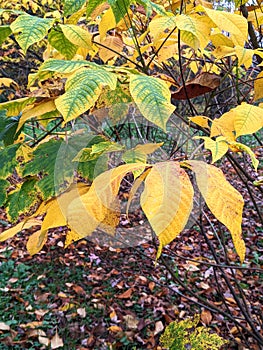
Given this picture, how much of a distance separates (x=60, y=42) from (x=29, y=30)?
120 millimetres

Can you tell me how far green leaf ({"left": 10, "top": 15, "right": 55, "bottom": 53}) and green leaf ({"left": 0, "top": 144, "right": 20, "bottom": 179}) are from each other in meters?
0.25

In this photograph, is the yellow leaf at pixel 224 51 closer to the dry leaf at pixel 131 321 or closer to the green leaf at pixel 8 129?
the green leaf at pixel 8 129

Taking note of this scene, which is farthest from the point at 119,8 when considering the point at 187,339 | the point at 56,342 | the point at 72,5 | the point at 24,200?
the point at 56,342

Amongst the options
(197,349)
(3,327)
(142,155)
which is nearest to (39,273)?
(3,327)

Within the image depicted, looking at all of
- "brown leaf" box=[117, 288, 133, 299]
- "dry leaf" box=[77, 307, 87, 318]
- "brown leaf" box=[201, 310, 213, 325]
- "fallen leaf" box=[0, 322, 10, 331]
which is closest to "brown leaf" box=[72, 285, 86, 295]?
"dry leaf" box=[77, 307, 87, 318]

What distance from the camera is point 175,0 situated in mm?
1087

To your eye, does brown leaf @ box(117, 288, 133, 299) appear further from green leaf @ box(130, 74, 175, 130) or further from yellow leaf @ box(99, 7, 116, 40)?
green leaf @ box(130, 74, 175, 130)

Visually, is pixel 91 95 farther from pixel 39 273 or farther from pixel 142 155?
pixel 39 273

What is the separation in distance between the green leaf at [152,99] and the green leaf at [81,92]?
1.4 inches

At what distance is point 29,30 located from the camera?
1.97 feet

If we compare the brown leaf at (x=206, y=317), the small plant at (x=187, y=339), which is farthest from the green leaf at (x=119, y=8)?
the brown leaf at (x=206, y=317)

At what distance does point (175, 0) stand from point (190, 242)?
2.50 meters

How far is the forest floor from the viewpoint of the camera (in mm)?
2363

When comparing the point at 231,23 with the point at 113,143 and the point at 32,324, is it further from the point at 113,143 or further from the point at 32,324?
the point at 32,324
